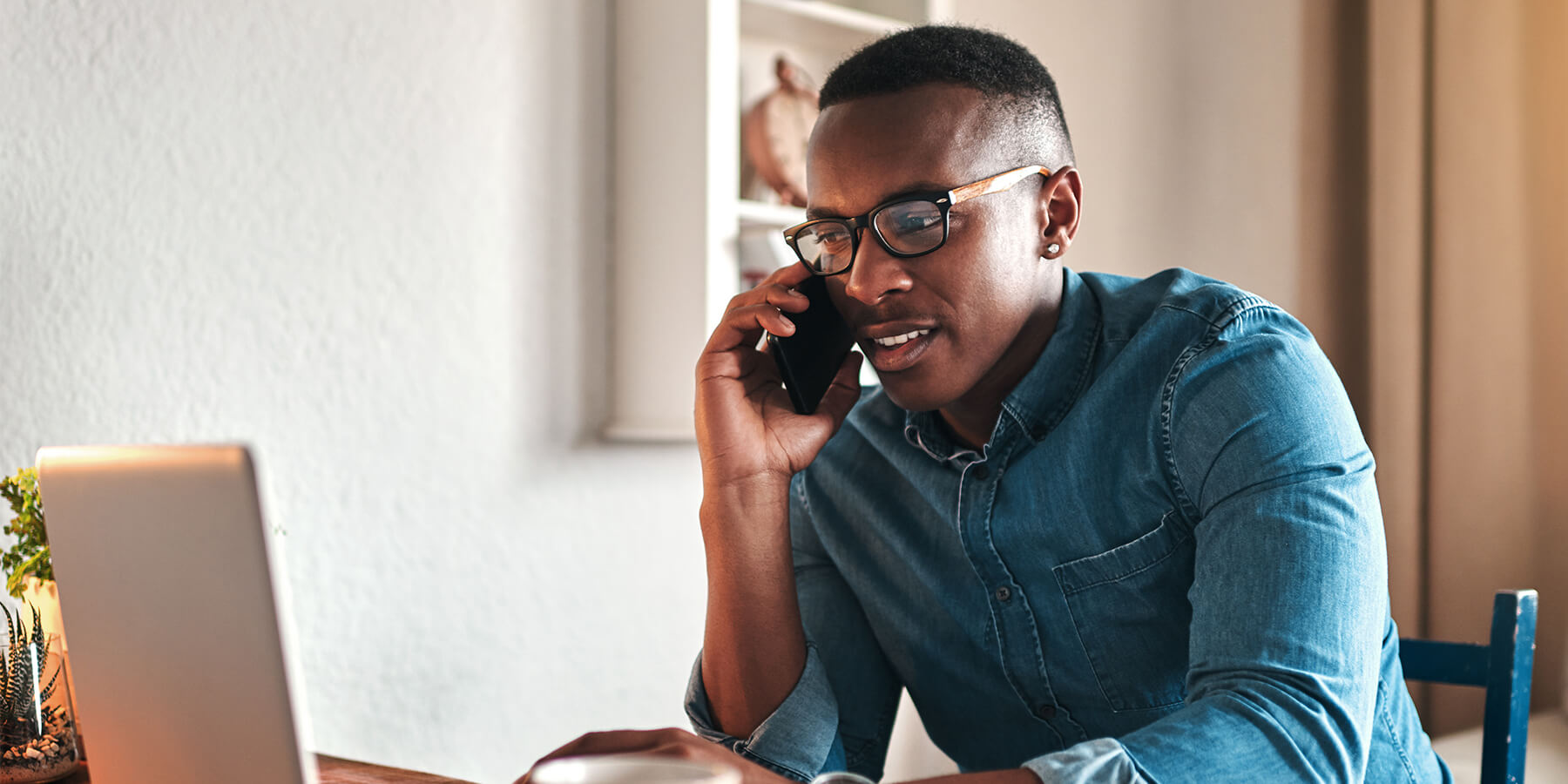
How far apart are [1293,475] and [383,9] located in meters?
1.36

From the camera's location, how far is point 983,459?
118 centimetres

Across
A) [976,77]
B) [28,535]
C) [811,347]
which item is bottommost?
[28,535]

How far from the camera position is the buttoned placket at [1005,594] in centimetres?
116

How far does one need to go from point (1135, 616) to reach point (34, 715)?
38.0 inches

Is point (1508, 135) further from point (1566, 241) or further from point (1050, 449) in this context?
point (1050, 449)

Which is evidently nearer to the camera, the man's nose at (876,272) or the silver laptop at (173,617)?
the silver laptop at (173,617)

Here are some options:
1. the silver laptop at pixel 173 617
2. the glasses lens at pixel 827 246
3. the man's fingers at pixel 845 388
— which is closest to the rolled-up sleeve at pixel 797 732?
the man's fingers at pixel 845 388

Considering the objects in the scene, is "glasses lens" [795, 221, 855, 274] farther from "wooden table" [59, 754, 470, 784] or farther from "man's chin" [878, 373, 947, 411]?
"wooden table" [59, 754, 470, 784]

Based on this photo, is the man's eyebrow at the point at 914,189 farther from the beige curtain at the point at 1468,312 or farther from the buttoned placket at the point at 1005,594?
the beige curtain at the point at 1468,312

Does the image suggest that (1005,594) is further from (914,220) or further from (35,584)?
(35,584)

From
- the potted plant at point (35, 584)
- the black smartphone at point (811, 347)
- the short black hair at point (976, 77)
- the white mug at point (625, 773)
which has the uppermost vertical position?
the short black hair at point (976, 77)

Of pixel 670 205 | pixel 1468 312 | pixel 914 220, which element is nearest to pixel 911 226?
pixel 914 220

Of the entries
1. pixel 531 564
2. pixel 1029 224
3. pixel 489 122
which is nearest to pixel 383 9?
pixel 489 122

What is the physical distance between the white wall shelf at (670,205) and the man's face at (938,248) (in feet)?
2.32
